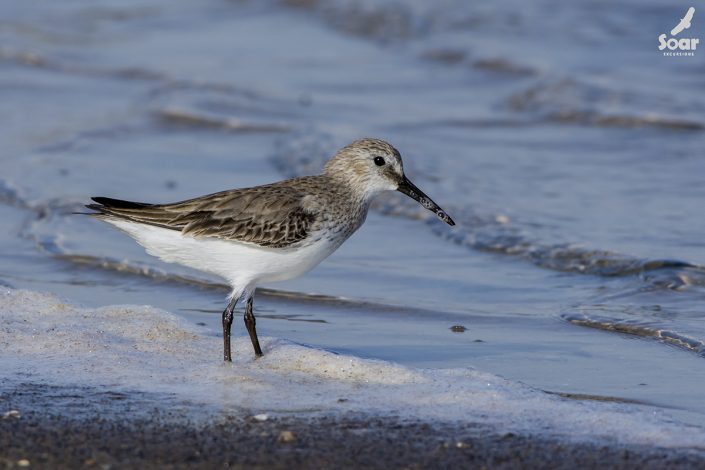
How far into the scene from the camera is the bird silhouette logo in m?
16.6

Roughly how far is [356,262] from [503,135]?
176 inches

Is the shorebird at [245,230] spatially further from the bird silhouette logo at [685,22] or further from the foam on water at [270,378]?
the bird silhouette logo at [685,22]

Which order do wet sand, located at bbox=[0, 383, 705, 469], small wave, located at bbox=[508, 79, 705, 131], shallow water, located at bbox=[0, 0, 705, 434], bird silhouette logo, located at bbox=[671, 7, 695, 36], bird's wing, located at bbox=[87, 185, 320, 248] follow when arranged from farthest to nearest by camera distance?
bird silhouette logo, located at bbox=[671, 7, 695, 36]
small wave, located at bbox=[508, 79, 705, 131]
shallow water, located at bbox=[0, 0, 705, 434]
bird's wing, located at bbox=[87, 185, 320, 248]
wet sand, located at bbox=[0, 383, 705, 469]

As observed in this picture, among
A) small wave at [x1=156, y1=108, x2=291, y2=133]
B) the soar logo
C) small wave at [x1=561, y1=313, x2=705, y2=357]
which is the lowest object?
small wave at [x1=561, y1=313, x2=705, y2=357]

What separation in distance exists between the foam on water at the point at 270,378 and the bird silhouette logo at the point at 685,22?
11.0m

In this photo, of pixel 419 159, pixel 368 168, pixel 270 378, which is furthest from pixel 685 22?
pixel 270 378

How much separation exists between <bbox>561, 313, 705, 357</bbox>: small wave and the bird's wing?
205 cm

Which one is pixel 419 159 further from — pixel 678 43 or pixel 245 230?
pixel 245 230

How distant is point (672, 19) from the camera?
17250mm

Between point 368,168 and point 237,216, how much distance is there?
0.94 m

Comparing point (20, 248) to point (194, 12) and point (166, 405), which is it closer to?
point (166, 405)

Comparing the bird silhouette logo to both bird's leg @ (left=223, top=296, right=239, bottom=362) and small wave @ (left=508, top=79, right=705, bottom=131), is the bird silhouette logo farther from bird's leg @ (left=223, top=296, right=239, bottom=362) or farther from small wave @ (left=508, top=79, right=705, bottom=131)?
bird's leg @ (left=223, top=296, right=239, bottom=362)

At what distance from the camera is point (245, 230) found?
6.82 meters

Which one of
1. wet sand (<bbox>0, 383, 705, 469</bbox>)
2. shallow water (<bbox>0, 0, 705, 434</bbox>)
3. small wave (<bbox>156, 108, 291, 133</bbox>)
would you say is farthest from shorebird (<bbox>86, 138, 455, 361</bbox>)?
small wave (<bbox>156, 108, 291, 133</bbox>)
